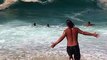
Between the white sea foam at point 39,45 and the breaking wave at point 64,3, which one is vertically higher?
the breaking wave at point 64,3

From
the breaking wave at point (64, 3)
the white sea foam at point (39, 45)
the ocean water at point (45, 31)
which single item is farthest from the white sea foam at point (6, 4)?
the white sea foam at point (39, 45)

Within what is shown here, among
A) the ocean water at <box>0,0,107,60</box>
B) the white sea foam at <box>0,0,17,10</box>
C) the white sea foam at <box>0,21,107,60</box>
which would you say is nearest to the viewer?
the white sea foam at <box>0,21,107,60</box>

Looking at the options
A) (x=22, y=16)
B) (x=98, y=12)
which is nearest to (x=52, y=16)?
Result: (x=22, y=16)

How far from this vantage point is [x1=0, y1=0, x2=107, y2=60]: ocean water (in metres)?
21.0

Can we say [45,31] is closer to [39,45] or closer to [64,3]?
[39,45]

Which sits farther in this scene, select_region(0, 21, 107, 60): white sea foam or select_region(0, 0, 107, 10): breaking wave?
select_region(0, 0, 107, 10): breaking wave

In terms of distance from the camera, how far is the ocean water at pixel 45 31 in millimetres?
21047

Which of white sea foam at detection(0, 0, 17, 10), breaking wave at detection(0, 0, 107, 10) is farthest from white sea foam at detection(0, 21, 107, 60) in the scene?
breaking wave at detection(0, 0, 107, 10)

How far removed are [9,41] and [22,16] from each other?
19492mm

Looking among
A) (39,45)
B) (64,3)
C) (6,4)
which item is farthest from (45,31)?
(64,3)

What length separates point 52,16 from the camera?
45438mm

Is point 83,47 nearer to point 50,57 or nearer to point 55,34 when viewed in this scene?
point 50,57

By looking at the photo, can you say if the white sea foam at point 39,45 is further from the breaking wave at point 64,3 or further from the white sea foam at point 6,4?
the breaking wave at point 64,3

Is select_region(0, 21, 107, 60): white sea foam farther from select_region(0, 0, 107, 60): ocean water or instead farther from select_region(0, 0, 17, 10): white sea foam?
select_region(0, 0, 17, 10): white sea foam
